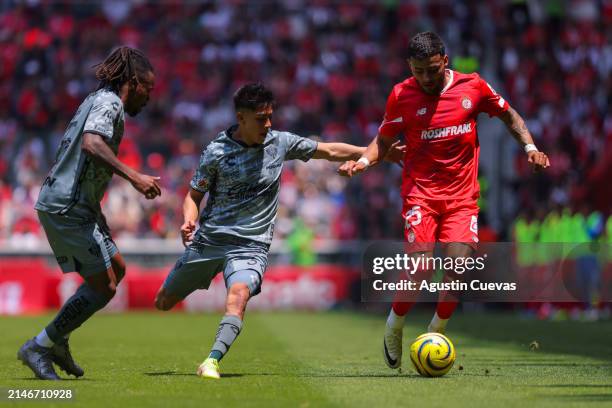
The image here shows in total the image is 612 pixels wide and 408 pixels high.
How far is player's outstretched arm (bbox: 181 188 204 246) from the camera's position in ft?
28.7

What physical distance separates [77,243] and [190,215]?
948 mm

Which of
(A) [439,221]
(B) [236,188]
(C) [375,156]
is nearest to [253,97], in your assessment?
(B) [236,188]

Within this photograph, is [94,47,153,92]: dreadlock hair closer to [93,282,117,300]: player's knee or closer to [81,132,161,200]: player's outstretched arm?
[81,132,161,200]: player's outstretched arm

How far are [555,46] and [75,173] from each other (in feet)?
79.1

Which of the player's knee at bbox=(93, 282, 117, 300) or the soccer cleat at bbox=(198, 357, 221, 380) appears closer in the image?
the soccer cleat at bbox=(198, 357, 221, 380)

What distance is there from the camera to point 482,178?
936 inches

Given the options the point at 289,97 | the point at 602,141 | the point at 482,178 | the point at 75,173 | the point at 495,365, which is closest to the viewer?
the point at 75,173

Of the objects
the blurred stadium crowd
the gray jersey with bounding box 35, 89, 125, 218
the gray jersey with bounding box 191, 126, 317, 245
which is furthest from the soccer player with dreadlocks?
the blurred stadium crowd

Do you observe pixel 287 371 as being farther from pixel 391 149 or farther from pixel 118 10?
pixel 118 10

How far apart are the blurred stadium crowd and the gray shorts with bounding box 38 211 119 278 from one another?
1613 centimetres

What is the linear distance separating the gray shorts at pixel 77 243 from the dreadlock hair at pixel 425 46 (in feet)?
9.35

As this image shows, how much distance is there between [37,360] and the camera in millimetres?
8523

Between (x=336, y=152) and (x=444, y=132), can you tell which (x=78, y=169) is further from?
(x=444, y=132)

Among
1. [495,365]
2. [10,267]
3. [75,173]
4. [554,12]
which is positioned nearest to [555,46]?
[554,12]
